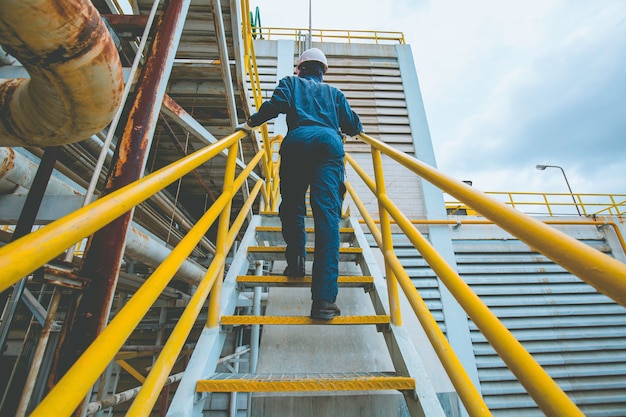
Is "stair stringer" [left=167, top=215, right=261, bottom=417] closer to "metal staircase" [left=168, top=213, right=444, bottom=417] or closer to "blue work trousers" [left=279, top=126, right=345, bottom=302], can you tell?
"metal staircase" [left=168, top=213, right=444, bottom=417]

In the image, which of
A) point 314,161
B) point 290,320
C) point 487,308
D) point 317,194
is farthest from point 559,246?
point 314,161

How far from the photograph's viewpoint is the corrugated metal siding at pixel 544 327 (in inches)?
170

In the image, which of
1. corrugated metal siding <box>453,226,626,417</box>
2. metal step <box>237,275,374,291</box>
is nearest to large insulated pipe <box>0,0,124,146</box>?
metal step <box>237,275,374,291</box>

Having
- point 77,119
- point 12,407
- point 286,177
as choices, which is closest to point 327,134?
point 286,177

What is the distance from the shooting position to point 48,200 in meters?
2.03

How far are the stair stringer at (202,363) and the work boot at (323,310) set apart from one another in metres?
0.49

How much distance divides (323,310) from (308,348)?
17.4 inches

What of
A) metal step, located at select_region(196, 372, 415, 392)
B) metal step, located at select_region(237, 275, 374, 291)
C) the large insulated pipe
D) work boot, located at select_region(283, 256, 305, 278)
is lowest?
metal step, located at select_region(196, 372, 415, 392)

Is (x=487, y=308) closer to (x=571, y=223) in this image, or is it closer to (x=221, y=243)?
(x=221, y=243)

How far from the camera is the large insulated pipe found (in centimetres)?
68

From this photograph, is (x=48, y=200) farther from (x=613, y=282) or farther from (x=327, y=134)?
(x=613, y=282)

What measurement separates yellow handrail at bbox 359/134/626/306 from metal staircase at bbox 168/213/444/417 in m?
0.87

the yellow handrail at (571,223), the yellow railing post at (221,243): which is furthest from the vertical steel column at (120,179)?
the yellow handrail at (571,223)

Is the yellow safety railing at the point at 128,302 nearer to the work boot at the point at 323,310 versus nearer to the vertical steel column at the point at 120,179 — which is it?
the vertical steel column at the point at 120,179
